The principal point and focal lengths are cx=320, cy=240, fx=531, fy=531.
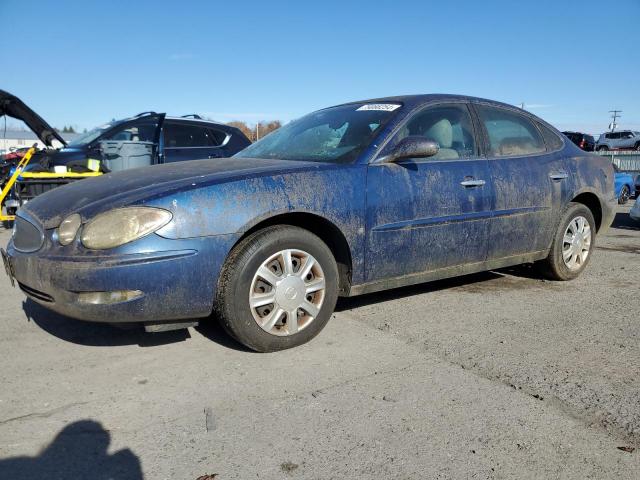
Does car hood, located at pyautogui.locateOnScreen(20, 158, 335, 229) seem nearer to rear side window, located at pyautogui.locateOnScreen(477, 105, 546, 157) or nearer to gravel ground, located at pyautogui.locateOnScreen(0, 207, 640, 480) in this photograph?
gravel ground, located at pyautogui.locateOnScreen(0, 207, 640, 480)

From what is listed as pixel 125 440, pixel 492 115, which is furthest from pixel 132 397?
pixel 492 115

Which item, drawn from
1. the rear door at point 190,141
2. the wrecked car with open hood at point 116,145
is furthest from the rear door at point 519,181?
the rear door at point 190,141

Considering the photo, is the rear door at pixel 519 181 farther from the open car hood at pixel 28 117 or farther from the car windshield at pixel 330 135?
the open car hood at pixel 28 117

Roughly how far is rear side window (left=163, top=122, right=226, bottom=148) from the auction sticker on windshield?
18.2ft

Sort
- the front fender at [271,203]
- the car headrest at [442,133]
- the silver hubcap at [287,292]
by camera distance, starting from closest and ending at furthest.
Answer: the front fender at [271,203] < the silver hubcap at [287,292] < the car headrest at [442,133]

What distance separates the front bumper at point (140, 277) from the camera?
262 cm

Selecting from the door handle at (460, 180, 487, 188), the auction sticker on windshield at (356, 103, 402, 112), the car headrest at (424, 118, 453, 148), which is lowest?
the door handle at (460, 180, 487, 188)

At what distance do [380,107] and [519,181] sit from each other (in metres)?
1.26

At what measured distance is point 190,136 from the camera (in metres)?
9.06

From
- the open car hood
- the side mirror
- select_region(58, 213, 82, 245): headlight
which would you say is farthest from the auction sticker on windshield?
the open car hood

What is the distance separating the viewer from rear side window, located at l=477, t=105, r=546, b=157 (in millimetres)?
4242

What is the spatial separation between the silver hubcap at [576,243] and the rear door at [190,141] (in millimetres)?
5941

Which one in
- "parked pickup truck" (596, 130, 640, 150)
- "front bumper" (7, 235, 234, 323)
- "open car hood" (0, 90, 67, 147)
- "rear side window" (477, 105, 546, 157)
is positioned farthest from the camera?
"parked pickup truck" (596, 130, 640, 150)

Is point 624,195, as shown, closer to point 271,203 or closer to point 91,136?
point 91,136
